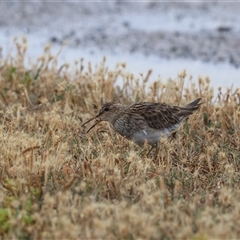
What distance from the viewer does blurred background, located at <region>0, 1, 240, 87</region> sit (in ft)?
42.1

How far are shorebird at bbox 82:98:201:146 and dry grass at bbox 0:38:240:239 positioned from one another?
132 millimetres

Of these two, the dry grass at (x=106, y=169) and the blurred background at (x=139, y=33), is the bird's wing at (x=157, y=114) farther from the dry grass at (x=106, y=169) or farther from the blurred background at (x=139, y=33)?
the blurred background at (x=139, y=33)

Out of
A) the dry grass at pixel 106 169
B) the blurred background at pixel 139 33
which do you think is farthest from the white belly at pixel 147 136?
the blurred background at pixel 139 33

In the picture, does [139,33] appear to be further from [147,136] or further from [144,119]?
[147,136]

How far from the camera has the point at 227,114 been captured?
9070 millimetres

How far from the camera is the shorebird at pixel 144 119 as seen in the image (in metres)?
8.37

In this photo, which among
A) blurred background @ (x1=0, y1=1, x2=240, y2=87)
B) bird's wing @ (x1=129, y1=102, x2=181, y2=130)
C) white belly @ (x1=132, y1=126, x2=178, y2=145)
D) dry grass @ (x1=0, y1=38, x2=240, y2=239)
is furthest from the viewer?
blurred background @ (x1=0, y1=1, x2=240, y2=87)

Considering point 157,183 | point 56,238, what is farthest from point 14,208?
point 157,183

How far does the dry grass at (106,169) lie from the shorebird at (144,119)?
132 millimetres

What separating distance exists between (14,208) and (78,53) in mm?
7439

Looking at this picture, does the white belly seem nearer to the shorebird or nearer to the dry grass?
the shorebird

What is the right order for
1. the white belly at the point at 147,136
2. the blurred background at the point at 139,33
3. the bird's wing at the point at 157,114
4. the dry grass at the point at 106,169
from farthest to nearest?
1. the blurred background at the point at 139,33
2. the bird's wing at the point at 157,114
3. the white belly at the point at 147,136
4. the dry grass at the point at 106,169

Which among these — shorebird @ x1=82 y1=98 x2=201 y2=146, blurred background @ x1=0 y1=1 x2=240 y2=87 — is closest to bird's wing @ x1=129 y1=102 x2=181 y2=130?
shorebird @ x1=82 y1=98 x2=201 y2=146

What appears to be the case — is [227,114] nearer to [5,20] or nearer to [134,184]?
[134,184]
